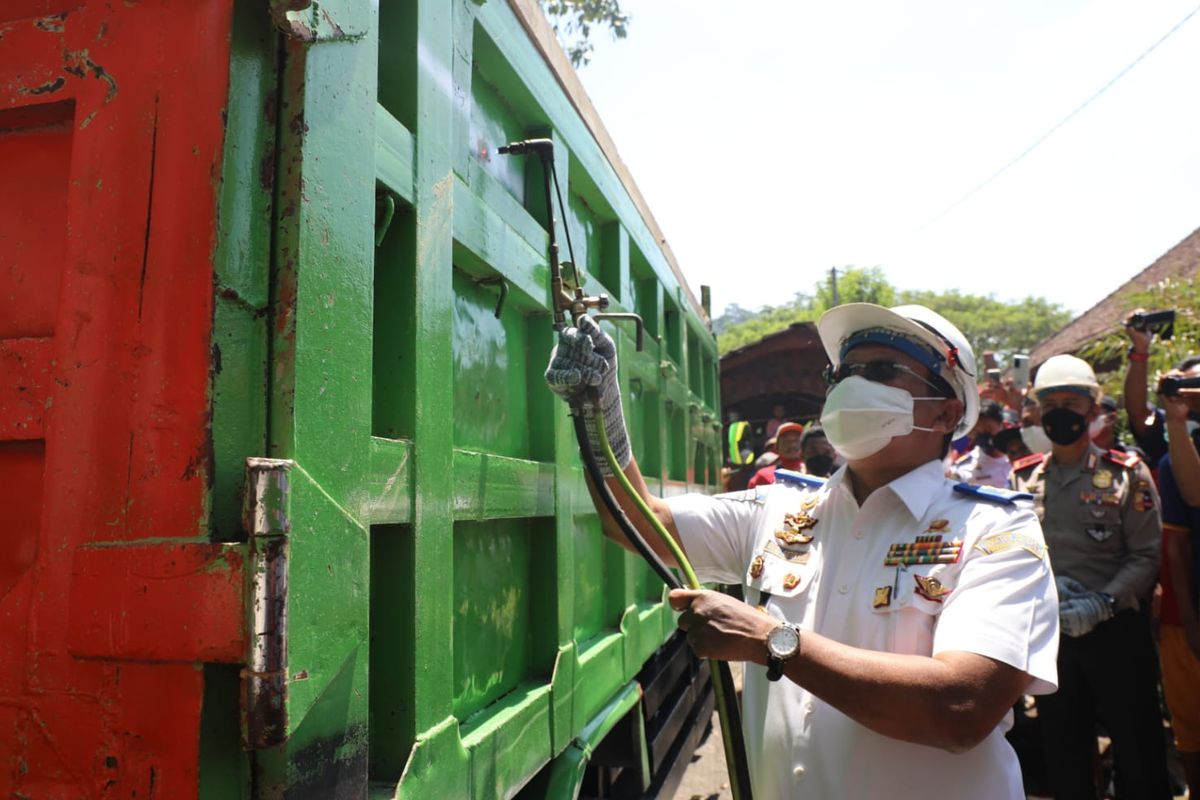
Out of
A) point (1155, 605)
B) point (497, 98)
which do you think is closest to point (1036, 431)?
point (1155, 605)

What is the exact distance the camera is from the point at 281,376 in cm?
105

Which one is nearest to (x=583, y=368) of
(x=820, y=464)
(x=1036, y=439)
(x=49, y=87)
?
(x=49, y=87)

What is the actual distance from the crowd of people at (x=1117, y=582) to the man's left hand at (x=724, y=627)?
6.76ft

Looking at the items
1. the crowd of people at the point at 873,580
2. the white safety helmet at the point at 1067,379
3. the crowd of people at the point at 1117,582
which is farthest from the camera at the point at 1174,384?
the crowd of people at the point at 873,580

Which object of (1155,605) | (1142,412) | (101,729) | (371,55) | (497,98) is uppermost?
(497,98)

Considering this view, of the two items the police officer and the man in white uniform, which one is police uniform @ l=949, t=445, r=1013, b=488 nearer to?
the police officer

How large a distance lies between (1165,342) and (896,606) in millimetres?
Result: 5019

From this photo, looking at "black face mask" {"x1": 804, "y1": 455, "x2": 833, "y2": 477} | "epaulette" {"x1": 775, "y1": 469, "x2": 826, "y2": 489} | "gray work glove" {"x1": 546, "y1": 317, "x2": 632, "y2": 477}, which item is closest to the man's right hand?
"black face mask" {"x1": 804, "y1": 455, "x2": 833, "y2": 477}

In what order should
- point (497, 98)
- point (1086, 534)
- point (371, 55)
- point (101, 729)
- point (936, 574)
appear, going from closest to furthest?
point (101, 729) → point (371, 55) → point (936, 574) → point (497, 98) → point (1086, 534)

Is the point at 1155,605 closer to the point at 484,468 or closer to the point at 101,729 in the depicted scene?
the point at 484,468

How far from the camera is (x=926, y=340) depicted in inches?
72.3

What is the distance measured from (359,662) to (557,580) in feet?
2.98

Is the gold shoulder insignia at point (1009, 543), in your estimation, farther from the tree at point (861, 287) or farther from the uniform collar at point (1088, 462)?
the tree at point (861, 287)

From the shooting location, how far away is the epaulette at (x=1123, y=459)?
11.1 feet
